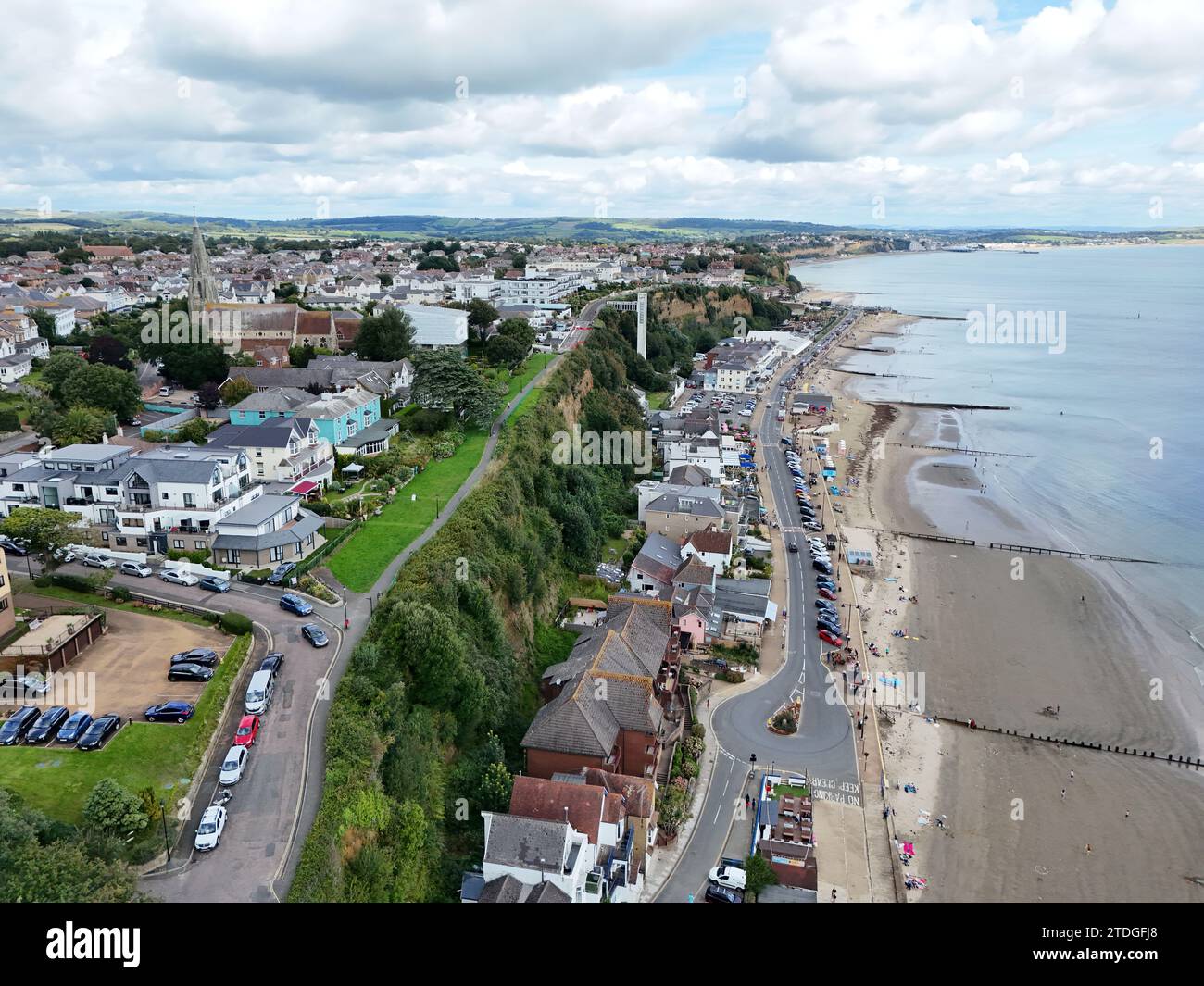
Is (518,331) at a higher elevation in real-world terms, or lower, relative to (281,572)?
higher

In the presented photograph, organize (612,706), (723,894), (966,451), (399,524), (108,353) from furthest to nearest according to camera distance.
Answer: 1. (966,451)
2. (108,353)
3. (399,524)
4. (612,706)
5. (723,894)

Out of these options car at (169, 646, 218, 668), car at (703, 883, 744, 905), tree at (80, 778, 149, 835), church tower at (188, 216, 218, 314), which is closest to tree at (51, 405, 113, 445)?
car at (169, 646, 218, 668)

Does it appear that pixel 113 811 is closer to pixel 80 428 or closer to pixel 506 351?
pixel 80 428

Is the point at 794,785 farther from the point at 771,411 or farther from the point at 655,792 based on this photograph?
the point at 771,411

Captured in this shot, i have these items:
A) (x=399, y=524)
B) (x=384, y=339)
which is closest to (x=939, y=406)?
(x=384, y=339)

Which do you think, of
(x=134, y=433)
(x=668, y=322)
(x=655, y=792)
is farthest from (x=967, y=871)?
(x=668, y=322)

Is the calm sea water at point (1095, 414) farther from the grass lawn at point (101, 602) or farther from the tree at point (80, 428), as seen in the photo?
the tree at point (80, 428)
